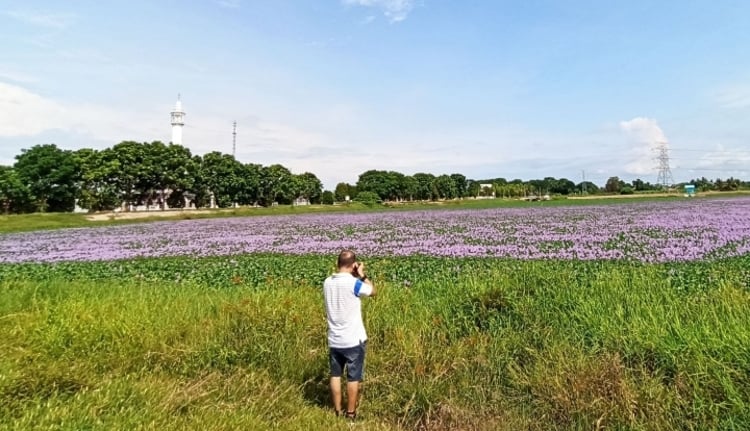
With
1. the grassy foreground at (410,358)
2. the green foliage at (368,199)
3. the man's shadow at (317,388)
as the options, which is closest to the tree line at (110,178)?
the green foliage at (368,199)

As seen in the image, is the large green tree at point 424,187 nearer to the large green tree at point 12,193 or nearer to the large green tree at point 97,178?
the large green tree at point 97,178

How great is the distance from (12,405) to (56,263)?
1499 cm

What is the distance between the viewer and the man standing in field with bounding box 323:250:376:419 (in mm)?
4316

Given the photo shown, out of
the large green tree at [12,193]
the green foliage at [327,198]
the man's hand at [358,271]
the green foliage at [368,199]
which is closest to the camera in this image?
the man's hand at [358,271]

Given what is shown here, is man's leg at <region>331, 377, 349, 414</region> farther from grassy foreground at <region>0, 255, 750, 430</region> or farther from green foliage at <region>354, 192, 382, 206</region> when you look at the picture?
green foliage at <region>354, 192, 382, 206</region>

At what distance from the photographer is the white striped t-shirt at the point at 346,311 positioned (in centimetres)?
434

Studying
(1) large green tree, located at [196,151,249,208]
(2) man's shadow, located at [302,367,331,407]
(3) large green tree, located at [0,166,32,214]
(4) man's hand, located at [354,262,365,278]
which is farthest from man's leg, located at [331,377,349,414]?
(1) large green tree, located at [196,151,249,208]

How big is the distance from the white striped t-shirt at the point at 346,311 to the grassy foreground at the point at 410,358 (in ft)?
2.33

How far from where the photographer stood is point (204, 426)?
3.49m

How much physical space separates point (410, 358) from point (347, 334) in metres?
0.96

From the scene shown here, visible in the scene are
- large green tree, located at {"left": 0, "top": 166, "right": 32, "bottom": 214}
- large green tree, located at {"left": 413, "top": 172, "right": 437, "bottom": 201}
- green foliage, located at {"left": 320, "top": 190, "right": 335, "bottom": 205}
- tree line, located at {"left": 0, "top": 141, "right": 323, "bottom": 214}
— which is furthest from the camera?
large green tree, located at {"left": 413, "top": 172, "right": 437, "bottom": 201}

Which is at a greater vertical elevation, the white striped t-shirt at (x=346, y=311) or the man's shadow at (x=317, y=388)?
the white striped t-shirt at (x=346, y=311)

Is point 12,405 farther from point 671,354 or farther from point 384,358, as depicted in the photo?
point 671,354

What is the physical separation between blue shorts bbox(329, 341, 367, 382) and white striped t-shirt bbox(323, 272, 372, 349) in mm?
53
